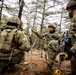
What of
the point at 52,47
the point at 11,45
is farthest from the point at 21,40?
the point at 52,47

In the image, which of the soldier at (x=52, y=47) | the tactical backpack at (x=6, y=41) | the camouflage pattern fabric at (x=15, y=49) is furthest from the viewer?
the soldier at (x=52, y=47)

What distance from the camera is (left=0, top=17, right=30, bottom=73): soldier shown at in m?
4.29

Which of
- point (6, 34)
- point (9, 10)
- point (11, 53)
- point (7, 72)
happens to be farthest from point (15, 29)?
point (9, 10)

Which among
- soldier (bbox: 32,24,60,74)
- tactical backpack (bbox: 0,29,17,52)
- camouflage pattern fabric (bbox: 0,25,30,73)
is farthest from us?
soldier (bbox: 32,24,60,74)

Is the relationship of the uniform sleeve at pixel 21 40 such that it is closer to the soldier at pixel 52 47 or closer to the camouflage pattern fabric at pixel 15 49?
the camouflage pattern fabric at pixel 15 49

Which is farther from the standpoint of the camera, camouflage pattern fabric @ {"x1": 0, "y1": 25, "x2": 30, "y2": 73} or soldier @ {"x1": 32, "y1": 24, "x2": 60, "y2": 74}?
soldier @ {"x1": 32, "y1": 24, "x2": 60, "y2": 74}

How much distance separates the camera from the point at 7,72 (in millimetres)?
4645

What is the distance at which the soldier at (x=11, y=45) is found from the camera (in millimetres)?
4285

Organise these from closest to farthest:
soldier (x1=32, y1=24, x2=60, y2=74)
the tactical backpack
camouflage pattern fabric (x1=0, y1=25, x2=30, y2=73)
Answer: the tactical backpack < camouflage pattern fabric (x1=0, y1=25, x2=30, y2=73) < soldier (x1=32, y1=24, x2=60, y2=74)

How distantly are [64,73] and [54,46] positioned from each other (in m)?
0.95

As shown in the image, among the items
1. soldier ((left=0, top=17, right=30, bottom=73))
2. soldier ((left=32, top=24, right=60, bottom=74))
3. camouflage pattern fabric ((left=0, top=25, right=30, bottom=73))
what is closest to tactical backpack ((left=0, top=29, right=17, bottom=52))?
soldier ((left=0, top=17, right=30, bottom=73))

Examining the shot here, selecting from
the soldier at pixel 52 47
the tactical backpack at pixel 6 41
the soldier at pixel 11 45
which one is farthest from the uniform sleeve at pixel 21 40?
the soldier at pixel 52 47

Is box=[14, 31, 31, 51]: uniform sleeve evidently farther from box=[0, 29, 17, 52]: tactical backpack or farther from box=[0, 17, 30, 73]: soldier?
box=[0, 29, 17, 52]: tactical backpack

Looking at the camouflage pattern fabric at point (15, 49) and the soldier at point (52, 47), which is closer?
the camouflage pattern fabric at point (15, 49)
